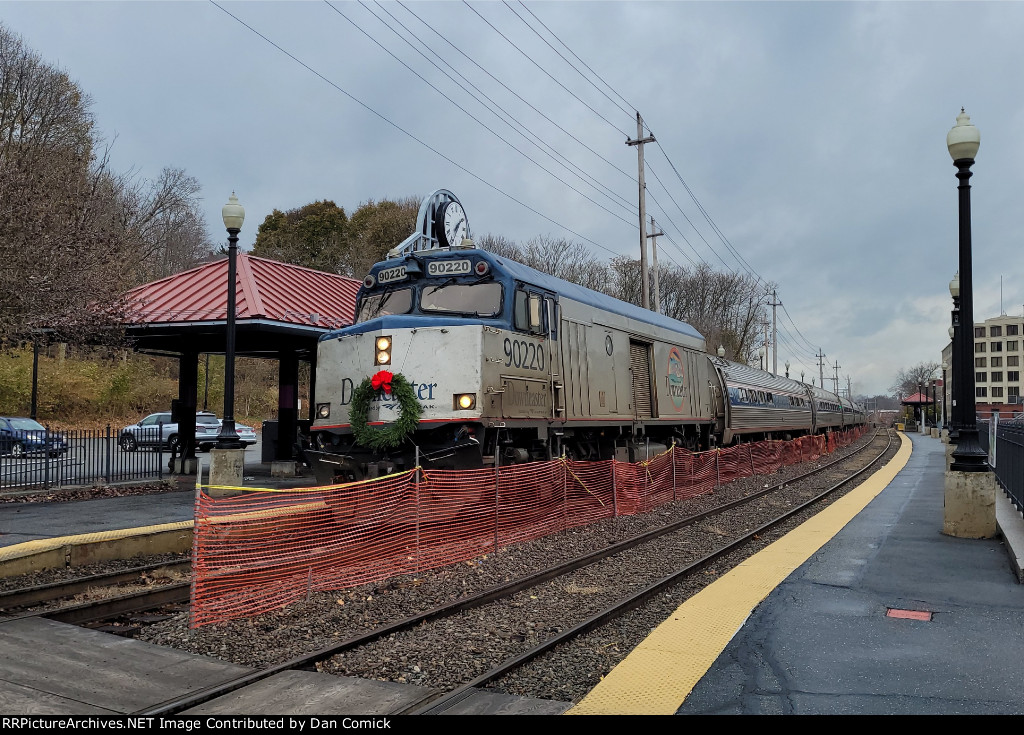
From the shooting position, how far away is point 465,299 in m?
11.9

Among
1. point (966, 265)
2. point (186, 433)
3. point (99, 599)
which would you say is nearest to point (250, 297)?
point (186, 433)

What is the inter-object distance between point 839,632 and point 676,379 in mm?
12943

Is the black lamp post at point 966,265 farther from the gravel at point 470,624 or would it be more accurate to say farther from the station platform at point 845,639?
the gravel at point 470,624

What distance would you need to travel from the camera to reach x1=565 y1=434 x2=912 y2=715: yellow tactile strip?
16.8 feet

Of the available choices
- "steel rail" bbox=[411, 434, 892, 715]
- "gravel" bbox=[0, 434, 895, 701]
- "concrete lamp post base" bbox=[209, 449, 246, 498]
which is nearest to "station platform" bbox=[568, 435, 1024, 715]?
"gravel" bbox=[0, 434, 895, 701]

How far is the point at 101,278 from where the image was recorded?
17.6 m

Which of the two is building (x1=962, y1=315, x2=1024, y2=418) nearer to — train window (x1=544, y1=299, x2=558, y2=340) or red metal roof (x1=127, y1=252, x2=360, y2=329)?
red metal roof (x1=127, y1=252, x2=360, y2=329)

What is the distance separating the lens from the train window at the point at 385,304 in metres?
12.5

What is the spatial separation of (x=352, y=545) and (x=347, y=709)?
407 centimetres

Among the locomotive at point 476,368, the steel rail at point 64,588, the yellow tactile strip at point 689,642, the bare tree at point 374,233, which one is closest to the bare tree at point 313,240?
the bare tree at point 374,233

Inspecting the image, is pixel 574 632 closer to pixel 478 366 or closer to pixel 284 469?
pixel 478 366

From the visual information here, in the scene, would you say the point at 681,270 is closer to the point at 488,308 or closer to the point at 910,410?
the point at 910,410

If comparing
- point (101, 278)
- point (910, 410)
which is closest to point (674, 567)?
point (101, 278)

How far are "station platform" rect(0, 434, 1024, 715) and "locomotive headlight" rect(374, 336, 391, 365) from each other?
370cm
